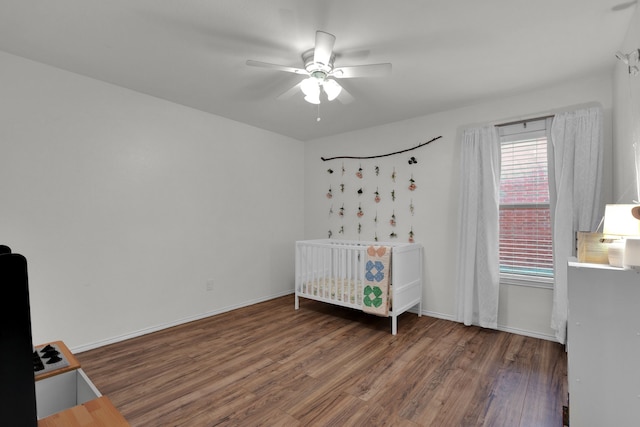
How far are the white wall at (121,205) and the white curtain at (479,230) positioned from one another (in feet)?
7.94

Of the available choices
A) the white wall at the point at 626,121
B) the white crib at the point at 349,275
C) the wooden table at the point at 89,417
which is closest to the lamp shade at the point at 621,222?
the white wall at the point at 626,121

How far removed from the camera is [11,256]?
1.89 feet

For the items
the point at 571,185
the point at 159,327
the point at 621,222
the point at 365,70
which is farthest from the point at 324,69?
the point at 159,327

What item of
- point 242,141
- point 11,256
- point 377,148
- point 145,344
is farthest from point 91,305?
point 377,148

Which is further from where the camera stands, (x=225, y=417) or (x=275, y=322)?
(x=275, y=322)

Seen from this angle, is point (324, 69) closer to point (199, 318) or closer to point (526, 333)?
point (199, 318)

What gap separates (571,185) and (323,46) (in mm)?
2377

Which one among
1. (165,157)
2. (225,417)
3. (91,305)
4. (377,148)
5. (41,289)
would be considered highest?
(377,148)

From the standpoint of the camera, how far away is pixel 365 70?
6.56ft

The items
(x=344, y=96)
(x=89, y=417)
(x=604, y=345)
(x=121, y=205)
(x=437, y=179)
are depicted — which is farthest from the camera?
(x=437, y=179)

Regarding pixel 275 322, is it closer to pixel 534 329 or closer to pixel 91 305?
pixel 91 305

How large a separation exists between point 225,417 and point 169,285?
1.76 meters

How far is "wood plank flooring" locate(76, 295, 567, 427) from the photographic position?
5.87 ft

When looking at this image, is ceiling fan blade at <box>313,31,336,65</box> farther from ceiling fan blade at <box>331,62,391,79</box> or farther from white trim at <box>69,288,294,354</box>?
white trim at <box>69,288,294,354</box>
